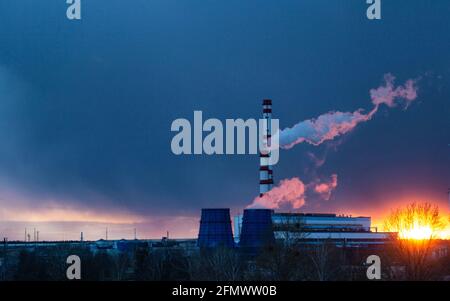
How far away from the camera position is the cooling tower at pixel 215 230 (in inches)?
2218

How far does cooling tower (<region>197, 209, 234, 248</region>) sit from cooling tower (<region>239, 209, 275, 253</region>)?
4.96 ft

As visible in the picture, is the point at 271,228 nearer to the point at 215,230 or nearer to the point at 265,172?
the point at 215,230

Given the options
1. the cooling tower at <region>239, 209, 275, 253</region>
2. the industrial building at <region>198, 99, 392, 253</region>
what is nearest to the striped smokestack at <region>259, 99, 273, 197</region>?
the industrial building at <region>198, 99, 392, 253</region>

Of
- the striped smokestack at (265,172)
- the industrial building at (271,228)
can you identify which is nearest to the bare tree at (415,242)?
the industrial building at (271,228)

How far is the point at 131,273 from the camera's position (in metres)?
47.8

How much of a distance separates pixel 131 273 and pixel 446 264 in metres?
18.6

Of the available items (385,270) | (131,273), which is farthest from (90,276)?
(385,270)

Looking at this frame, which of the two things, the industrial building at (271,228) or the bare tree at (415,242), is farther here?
the industrial building at (271,228)

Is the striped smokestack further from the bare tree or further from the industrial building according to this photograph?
the bare tree

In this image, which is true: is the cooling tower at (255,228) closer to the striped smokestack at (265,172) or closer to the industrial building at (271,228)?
the industrial building at (271,228)

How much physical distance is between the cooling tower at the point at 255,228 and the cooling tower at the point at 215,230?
4.96 feet

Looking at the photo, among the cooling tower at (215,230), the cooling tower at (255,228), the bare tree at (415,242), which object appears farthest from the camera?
the cooling tower at (255,228)

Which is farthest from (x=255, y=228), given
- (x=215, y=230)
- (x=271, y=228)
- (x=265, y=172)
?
(x=265, y=172)
